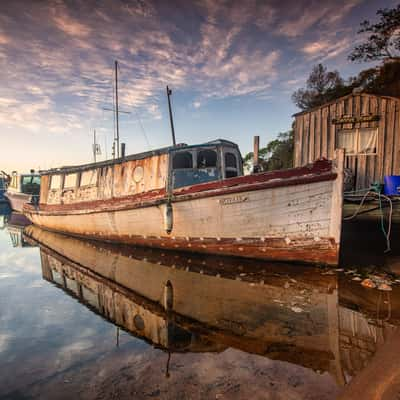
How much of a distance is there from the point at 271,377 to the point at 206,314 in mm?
1764

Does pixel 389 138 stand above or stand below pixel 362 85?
Result: below

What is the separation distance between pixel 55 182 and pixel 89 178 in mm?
2769

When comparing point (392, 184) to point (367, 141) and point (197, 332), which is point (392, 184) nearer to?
point (367, 141)

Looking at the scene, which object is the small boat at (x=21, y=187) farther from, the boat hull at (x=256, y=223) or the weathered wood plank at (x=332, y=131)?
the weathered wood plank at (x=332, y=131)

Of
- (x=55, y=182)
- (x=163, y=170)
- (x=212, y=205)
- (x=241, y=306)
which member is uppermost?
(x=163, y=170)

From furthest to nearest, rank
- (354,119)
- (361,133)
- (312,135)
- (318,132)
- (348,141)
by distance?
1. (312,135)
2. (318,132)
3. (348,141)
4. (361,133)
5. (354,119)

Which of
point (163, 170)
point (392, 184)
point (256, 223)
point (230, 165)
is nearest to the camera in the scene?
point (256, 223)

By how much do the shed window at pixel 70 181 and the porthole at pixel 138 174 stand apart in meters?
4.07

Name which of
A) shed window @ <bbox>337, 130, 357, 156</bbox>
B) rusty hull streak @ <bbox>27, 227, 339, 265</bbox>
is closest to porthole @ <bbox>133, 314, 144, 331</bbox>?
rusty hull streak @ <bbox>27, 227, 339, 265</bbox>

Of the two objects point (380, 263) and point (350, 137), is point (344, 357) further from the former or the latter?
point (350, 137)

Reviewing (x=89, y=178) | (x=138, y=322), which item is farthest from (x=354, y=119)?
(x=89, y=178)

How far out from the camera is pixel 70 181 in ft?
39.1

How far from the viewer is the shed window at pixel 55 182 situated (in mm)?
12445

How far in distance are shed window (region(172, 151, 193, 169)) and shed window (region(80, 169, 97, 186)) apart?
424 cm
